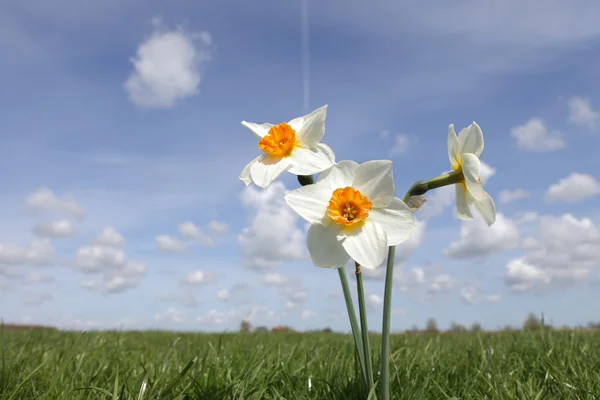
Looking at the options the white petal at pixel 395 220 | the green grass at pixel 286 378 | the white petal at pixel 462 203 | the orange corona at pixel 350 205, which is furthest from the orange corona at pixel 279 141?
the green grass at pixel 286 378

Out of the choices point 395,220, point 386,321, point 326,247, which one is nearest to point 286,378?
point 386,321

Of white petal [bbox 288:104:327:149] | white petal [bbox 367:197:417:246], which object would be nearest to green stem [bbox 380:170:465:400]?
white petal [bbox 367:197:417:246]

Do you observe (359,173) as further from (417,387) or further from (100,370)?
(100,370)

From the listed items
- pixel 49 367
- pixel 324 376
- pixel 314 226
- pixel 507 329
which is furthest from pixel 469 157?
pixel 507 329

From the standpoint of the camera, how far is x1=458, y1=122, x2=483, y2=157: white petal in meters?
2.23

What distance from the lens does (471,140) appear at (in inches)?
88.4

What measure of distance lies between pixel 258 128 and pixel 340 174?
52cm

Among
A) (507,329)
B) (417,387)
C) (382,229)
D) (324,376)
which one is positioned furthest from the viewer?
(507,329)

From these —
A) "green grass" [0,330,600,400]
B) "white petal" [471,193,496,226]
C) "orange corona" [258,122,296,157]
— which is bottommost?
"green grass" [0,330,600,400]

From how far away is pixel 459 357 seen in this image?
14.5ft

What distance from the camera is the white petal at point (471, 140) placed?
7.31 feet

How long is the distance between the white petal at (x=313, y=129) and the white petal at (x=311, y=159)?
0.03 metres

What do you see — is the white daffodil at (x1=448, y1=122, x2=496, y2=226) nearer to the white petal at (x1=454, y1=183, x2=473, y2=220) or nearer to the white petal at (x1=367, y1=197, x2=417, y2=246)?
the white petal at (x1=454, y1=183, x2=473, y2=220)

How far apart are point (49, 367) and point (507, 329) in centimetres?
686
